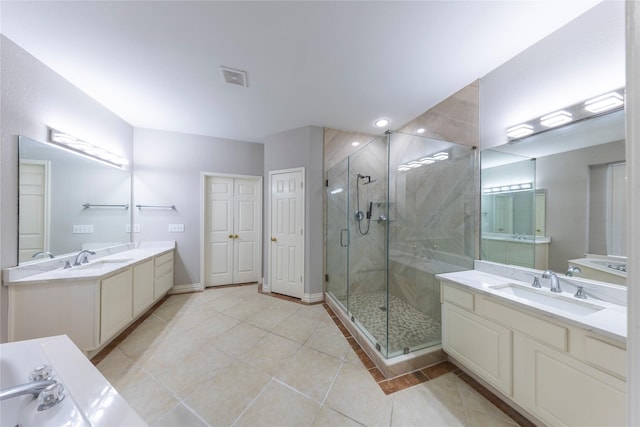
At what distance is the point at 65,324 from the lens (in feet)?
5.84

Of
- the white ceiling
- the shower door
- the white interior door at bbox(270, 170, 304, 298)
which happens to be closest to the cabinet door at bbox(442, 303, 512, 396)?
the shower door

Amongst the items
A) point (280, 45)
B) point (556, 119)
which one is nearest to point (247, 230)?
point (280, 45)

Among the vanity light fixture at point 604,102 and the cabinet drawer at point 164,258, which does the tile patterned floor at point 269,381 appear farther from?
the vanity light fixture at point 604,102

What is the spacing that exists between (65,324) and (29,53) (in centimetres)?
234

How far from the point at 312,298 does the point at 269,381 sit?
1521mm

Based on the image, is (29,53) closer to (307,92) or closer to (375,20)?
(307,92)

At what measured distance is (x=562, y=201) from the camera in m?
1.53

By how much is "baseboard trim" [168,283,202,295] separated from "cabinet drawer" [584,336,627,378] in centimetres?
425

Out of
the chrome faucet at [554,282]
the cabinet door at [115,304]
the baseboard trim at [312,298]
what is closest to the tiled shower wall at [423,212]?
the baseboard trim at [312,298]

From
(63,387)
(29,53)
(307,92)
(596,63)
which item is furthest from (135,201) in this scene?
(596,63)

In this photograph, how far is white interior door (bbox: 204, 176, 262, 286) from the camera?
3756 mm

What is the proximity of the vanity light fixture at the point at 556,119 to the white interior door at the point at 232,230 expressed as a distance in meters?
3.74

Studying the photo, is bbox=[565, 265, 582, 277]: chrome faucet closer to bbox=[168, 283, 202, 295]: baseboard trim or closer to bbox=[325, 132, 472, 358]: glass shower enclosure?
bbox=[325, 132, 472, 358]: glass shower enclosure

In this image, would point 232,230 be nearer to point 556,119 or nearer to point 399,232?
point 399,232
